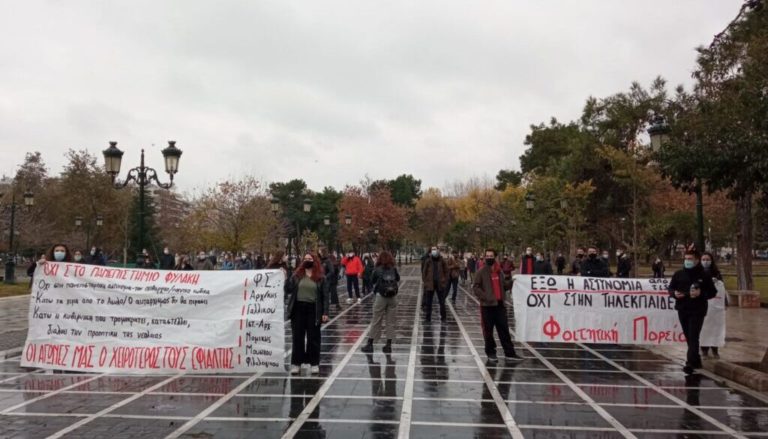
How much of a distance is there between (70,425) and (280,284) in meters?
3.69

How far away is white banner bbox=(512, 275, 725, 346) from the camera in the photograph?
1104 centimetres

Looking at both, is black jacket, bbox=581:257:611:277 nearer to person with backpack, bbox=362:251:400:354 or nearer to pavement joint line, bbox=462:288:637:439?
pavement joint line, bbox=462:288:637:439

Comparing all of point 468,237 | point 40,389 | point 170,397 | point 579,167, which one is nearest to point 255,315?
point 170,397

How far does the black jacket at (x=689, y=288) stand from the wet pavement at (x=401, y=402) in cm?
98

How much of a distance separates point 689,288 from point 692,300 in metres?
0.18

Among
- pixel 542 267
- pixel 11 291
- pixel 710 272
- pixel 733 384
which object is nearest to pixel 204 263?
pixel 542 267

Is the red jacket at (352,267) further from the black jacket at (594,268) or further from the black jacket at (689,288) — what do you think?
the black jacket at (689,288)

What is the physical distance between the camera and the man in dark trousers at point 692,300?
934cm

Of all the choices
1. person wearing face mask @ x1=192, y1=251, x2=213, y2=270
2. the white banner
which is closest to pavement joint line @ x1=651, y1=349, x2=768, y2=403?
the white banner

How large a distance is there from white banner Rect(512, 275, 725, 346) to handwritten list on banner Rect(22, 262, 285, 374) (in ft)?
14.4

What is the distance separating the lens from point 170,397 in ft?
24.9

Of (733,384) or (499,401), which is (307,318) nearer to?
(499,401)

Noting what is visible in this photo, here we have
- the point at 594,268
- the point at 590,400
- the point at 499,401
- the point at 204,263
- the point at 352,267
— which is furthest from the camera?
the point at 352,267

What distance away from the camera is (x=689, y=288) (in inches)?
373
